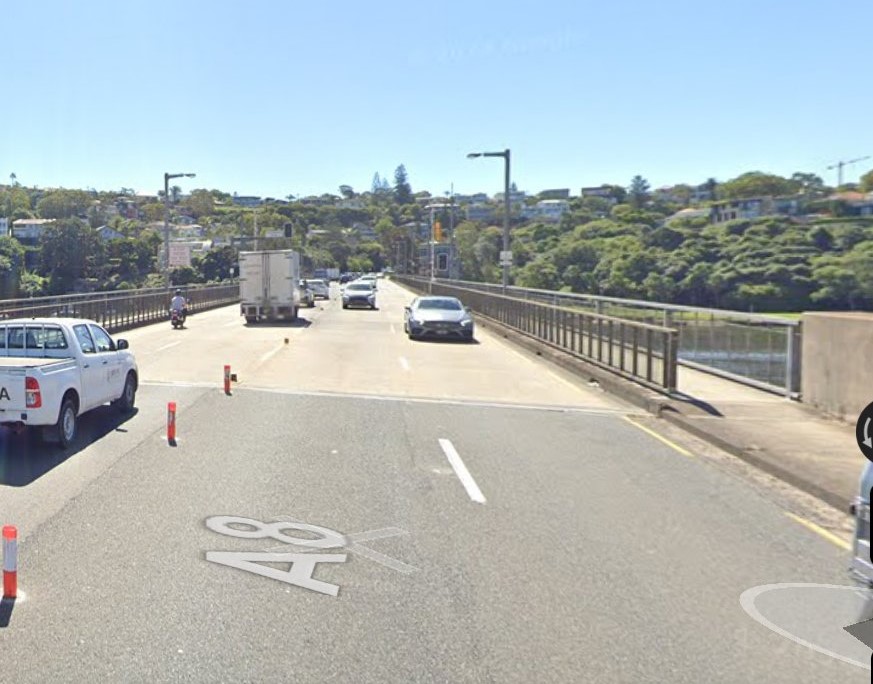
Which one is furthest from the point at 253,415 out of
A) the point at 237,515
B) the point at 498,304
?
the point at 498,304

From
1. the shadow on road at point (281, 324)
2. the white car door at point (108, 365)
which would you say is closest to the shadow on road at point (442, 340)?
the shadow on road at point (281, 324)

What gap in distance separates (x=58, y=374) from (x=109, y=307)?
21948 millimetres

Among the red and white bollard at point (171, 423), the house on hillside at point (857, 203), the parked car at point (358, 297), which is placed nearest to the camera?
the red and white bollard at point (171, 423)

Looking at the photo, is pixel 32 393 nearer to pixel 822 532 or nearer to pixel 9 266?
pixel 822 532

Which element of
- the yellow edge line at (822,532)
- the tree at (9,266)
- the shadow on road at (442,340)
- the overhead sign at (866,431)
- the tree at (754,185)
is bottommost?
the yellow edge line at (822,532)

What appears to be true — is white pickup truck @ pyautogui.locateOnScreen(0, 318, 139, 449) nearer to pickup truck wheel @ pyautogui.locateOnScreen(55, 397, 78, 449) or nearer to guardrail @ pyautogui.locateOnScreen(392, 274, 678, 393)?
pickup truck wheel @ pyautogui.locateOnScreen(55, 397, 78, 449)

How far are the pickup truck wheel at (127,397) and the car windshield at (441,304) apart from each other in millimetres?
17064

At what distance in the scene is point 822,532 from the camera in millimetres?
6727

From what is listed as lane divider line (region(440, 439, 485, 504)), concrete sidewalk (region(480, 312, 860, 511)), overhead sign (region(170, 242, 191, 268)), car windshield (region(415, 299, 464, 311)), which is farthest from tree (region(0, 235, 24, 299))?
lane divider line (region(440, 439, 485, 504))

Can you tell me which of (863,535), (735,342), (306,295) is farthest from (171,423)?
(306,295)

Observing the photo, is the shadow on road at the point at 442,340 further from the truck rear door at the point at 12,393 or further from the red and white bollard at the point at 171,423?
the truck rear door at the point at 12,393

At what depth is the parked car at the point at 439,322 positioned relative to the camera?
89.4 ft

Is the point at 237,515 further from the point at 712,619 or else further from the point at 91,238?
the point at 91,238

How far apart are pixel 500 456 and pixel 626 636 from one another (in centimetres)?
508
